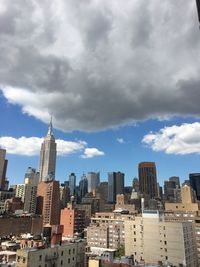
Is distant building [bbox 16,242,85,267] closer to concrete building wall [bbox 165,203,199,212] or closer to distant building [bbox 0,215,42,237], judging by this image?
concrete building wall [bbox 165,203,199,212]

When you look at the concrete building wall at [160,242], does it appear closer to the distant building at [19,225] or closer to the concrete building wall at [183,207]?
the concrete building wall at [183,207]

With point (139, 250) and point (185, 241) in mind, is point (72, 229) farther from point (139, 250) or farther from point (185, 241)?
point (185, 241)

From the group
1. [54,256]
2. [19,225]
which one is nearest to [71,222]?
[19,225]

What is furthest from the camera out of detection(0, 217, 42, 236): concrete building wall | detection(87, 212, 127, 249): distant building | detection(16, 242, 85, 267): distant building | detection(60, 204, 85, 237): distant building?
detection(60, 204, 85, 237): distant building

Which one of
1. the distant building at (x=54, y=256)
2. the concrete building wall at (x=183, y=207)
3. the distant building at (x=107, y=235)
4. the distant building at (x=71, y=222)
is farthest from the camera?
the distant building at (x=71, y=222)

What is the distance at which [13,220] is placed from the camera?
7151 inches

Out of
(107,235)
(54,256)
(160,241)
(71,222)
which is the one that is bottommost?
(107,235)

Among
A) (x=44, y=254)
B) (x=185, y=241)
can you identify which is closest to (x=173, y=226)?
(x=185, y=241)

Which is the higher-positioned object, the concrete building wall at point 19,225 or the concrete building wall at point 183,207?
the concrete building wall at point 183,207

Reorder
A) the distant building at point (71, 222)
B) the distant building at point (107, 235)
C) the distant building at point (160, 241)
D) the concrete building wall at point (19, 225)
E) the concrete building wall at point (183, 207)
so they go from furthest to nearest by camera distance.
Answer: the distant building at point (71, 222) → the concrete building wall at point (19, 225) → the concrete building wall at point (183, 207) → the distant building at point (107, 235) → the distant building at point (160, 241)

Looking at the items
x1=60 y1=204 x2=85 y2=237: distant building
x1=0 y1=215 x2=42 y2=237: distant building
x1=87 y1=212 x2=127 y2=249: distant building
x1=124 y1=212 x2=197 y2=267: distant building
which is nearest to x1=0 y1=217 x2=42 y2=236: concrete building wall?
x1=0 y1=215 x2=42 y2=237: distant building

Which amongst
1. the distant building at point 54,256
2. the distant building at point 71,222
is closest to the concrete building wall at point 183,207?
the distant building at point 71,222

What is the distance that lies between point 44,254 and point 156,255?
45900 mm

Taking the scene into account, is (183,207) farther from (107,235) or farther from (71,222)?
(71,222)
